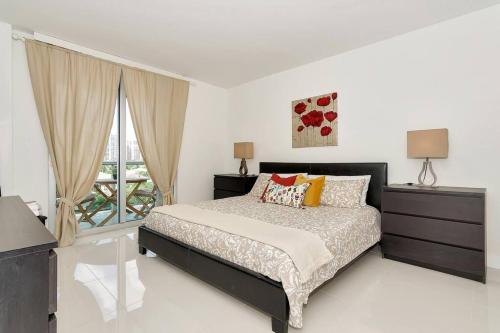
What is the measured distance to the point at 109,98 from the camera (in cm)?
349

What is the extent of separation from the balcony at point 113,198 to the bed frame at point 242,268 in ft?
4.36

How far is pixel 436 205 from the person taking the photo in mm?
2436

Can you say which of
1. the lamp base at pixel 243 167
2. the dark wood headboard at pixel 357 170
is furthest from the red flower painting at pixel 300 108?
the lamp base at pixel 243 167

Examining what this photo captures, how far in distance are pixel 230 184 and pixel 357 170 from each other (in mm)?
2010

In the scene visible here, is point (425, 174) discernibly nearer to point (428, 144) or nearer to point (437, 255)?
point (428, 144)

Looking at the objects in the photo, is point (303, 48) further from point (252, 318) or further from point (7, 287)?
point (7, 287)

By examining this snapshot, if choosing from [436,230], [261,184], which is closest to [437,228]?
[436,230]

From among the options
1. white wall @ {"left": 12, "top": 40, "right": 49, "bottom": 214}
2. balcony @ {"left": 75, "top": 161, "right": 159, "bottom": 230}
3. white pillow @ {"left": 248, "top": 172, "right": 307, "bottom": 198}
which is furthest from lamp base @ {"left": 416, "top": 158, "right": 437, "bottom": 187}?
white wall @ {"left": 12, "top": 40, "right": 49, "bottom": 214}

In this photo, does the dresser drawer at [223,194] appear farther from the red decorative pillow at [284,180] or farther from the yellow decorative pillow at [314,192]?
the yellow decorative pillow at [314,192]

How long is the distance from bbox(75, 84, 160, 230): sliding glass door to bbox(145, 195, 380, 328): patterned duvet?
1361 millimetres

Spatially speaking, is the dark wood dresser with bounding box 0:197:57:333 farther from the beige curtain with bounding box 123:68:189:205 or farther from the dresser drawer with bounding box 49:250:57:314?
the beige curtain with bounding box 123:68:189:205

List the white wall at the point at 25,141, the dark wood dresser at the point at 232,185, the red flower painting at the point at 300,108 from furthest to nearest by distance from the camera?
the dark wood dresser at the point at 232,185, the red flower painting at the point at 300,108, the white wall at the point at 25,141

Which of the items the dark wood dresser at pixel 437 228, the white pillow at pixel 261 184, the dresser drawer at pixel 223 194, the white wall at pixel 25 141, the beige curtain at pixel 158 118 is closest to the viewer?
the dark wood dresser at pixel 437 228

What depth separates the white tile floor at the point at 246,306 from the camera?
1.68 metres
